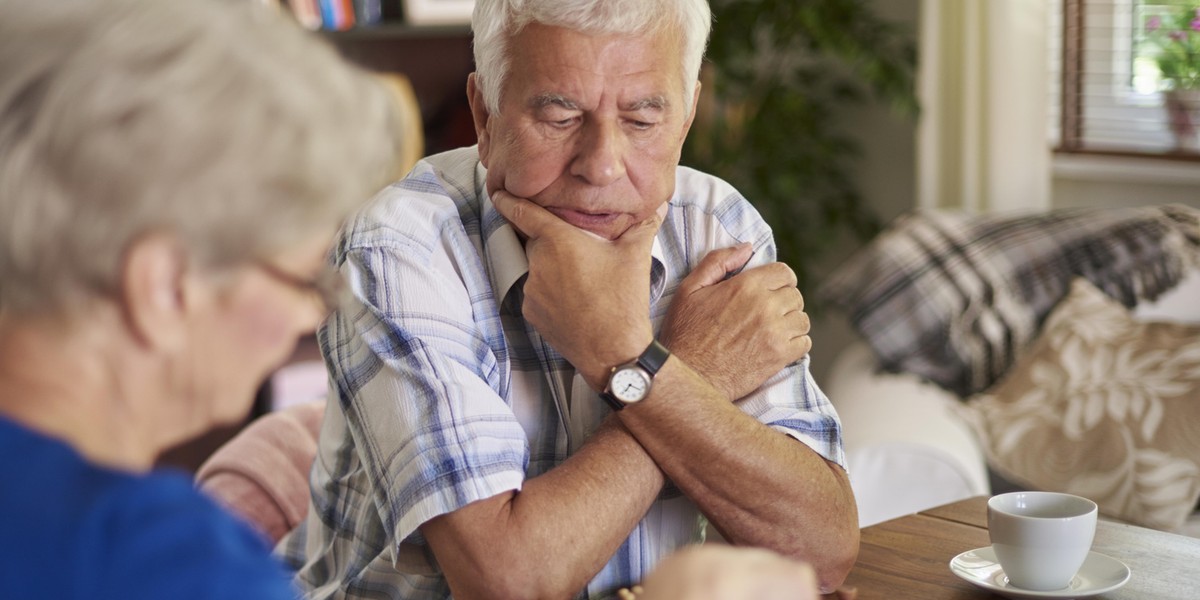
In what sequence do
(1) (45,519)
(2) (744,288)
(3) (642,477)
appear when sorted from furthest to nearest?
(2) (744,288) < (3) (642,477) < (1) (45,519)

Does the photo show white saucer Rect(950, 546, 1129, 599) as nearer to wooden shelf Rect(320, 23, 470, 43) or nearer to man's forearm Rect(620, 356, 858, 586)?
man's forearm Rect(620, 356, 858, 586)

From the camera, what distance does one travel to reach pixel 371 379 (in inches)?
50.8

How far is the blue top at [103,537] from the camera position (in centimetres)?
60

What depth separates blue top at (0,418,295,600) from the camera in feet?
1.97

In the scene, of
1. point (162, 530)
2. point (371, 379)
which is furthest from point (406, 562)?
point (162, 530)

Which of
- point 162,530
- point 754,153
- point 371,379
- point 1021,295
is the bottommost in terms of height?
point 1021,295

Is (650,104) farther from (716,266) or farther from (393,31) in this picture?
(393,31)

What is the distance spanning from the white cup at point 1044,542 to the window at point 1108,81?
2.35m

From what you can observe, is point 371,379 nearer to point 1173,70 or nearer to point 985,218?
point 985,218

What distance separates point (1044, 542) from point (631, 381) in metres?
0.42

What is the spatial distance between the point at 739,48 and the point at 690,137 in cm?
29

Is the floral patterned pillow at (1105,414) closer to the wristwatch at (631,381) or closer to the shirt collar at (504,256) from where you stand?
the shirt collar at (504,256)

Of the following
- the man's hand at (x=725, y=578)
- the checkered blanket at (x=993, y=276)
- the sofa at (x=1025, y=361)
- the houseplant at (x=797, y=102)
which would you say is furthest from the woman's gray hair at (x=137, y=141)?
the houseplant at (x=797, y=102)

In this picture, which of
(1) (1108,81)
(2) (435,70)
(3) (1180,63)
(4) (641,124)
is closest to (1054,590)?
(4) (641,124)
